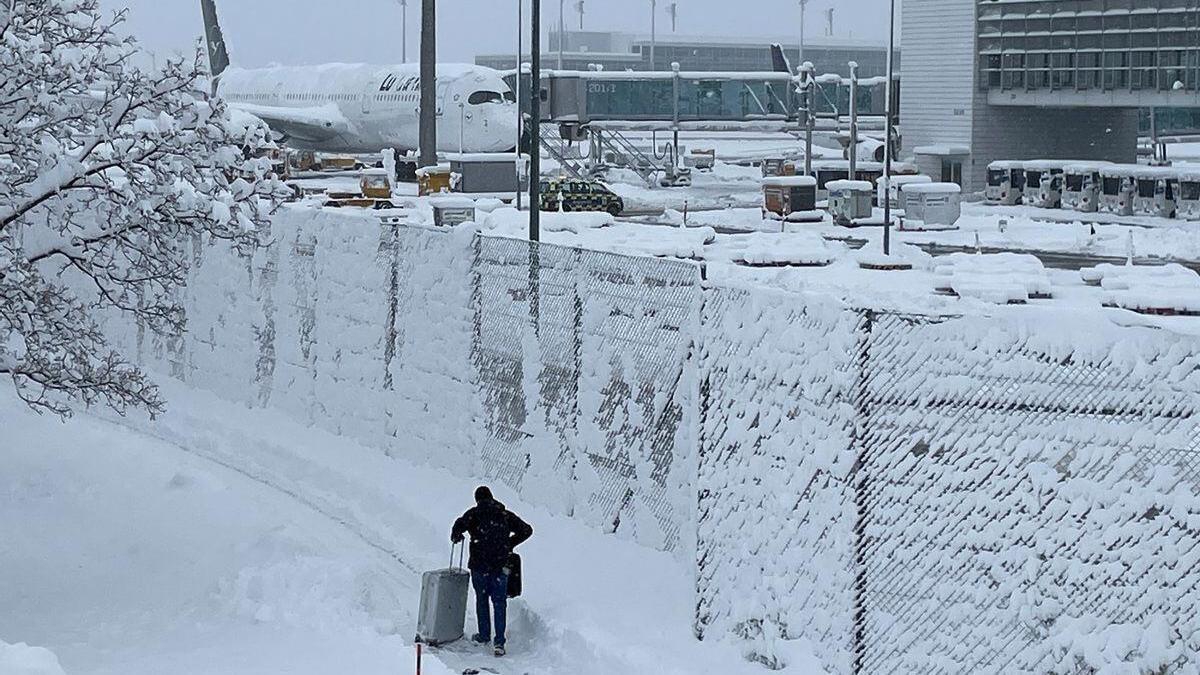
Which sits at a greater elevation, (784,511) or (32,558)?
(784,511)

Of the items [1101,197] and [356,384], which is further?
[1101,197]

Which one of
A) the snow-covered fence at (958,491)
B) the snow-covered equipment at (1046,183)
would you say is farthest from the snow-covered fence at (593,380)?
the snow-covered equipment at (1046,183)

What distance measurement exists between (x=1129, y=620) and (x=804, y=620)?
7.89 feet

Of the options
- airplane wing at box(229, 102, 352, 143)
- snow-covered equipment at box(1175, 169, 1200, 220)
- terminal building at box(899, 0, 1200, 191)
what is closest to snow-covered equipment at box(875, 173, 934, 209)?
terminal building at box(899, 0, 1200, 191)

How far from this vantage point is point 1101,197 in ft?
190

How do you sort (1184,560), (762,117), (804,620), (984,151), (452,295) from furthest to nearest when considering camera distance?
1. (762,117)
2. (984,151)
3. (452,295)
4. (804,620)
5. (1184,560)

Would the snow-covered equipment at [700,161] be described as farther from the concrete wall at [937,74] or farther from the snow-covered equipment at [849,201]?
the snow-covered equipment at [849,201]

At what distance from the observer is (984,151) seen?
6762cm

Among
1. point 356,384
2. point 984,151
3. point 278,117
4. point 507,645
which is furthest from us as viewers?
point 278,117

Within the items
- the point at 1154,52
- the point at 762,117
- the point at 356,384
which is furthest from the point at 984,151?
the point at 356,384

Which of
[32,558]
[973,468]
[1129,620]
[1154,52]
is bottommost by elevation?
[32,558]

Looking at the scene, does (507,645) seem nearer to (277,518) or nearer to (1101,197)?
(277,518)

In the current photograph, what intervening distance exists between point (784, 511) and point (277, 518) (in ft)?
22.9

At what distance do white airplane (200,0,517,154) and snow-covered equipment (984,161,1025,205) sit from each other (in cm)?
1933
